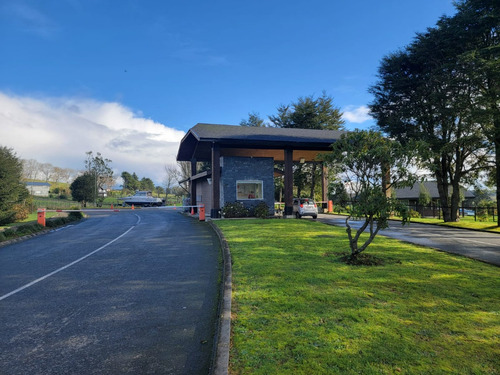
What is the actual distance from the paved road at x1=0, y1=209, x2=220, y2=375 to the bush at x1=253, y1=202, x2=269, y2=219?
34.6 ft

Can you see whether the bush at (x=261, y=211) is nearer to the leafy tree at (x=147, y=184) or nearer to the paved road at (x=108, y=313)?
the paved road at (x=108, y=313)

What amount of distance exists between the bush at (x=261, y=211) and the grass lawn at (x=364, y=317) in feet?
39.3

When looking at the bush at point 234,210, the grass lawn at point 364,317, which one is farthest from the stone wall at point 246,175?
the grass lawn at point 364,317

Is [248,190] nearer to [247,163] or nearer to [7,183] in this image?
[247,163]

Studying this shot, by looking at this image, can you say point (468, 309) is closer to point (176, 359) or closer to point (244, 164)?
point (176, 359)

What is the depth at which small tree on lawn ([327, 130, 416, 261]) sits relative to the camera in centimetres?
655

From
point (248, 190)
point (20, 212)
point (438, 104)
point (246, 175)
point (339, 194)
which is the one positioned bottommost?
point (20, 212)

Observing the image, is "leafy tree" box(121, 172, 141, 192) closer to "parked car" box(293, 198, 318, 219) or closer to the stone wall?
the stone wall

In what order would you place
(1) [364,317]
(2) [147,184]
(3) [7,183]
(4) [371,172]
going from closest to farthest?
(1) [364,317], (4) [371,172], (3) [7,183], (2) [147,184]

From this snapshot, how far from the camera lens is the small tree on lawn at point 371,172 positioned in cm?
655

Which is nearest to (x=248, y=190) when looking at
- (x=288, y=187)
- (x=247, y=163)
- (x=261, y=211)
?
(x=247, y=163)

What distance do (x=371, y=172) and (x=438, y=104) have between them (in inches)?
531

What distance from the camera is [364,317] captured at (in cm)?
371

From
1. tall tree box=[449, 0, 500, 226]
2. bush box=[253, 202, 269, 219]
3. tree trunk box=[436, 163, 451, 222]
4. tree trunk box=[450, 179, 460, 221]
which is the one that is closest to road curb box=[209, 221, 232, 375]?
bush box=[253, 202, 269, 219]
